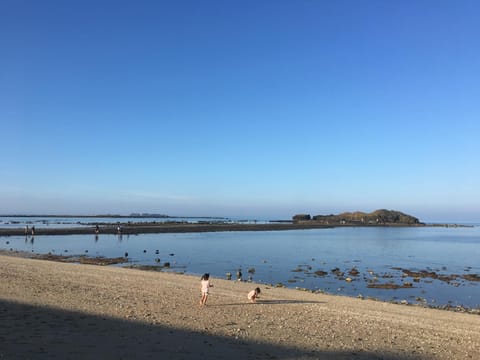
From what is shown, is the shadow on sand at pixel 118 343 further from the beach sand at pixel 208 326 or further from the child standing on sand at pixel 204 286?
the child standing on sand at pixel 204 286

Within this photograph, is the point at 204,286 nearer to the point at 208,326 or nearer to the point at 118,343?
the point at 208,326

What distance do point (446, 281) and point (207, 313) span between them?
2325 cm

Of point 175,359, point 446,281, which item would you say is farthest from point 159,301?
point 446,281

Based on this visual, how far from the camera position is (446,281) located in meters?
31.2

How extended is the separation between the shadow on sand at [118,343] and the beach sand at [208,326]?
0.08ft

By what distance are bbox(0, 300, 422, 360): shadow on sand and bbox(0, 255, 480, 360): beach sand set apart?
25 mm

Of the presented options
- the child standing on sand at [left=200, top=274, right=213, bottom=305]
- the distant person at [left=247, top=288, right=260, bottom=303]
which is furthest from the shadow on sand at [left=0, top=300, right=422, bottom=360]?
the distant person at [left=247, top=288, right=260, bottom=303]

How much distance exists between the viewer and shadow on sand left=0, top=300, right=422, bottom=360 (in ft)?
30.9

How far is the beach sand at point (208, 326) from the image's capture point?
1014cm

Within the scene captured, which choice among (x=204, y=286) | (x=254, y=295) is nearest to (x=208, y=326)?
(x=204, y=286)

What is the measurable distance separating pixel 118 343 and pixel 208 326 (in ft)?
11.3

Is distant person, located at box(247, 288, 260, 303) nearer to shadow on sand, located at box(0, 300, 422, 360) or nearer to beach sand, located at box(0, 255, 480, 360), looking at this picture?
beach sand, located at box(0, 255, 480, 360)

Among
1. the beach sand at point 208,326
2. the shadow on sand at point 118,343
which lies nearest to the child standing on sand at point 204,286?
the beach sand at point 208,326

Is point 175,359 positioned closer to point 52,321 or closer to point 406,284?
point 52,321
